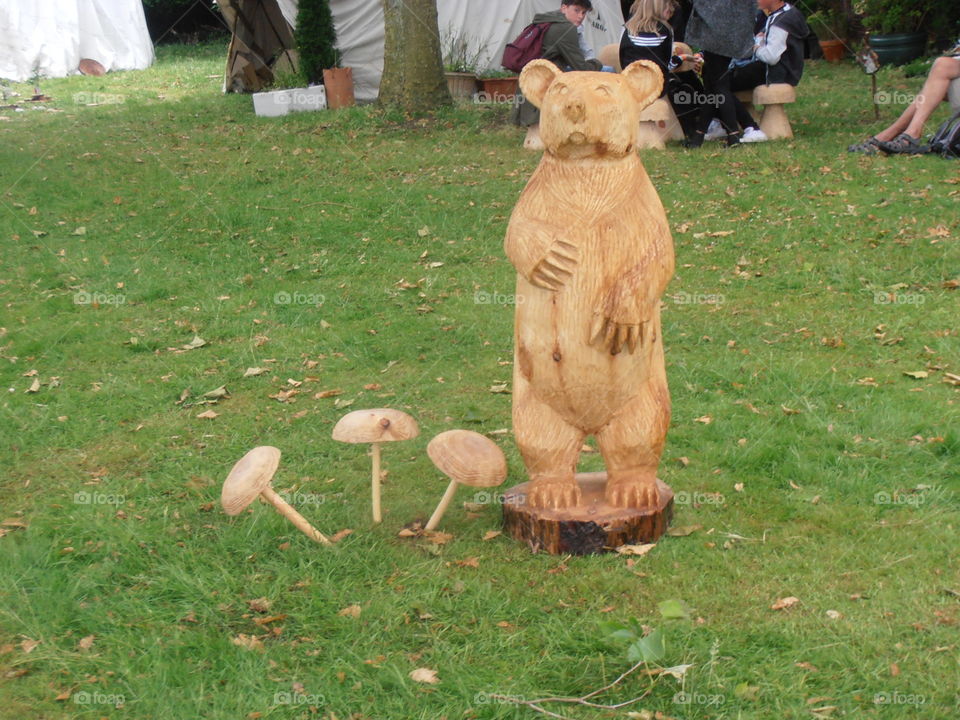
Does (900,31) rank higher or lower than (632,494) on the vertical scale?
higher

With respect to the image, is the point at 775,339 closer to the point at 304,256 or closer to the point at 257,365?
the point at 257,365

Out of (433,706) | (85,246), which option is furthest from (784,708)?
(85,246)

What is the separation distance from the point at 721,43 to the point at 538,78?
723 centimetres

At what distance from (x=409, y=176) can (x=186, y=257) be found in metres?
2.70

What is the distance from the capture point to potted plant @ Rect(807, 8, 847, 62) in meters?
17.0

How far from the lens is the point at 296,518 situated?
13.0 feet

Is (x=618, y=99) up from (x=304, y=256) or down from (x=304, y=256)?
up

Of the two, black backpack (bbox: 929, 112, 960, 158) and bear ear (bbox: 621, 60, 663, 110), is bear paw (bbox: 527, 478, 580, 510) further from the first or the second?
black backpack (bbox: 929, 112, 960, 158)

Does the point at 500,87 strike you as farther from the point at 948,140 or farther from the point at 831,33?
the point at 948,140

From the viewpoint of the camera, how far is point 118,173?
10.9m
